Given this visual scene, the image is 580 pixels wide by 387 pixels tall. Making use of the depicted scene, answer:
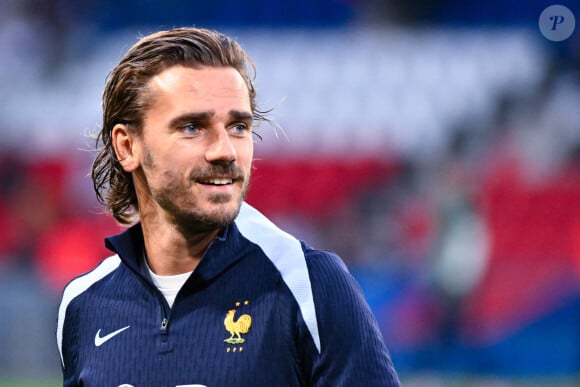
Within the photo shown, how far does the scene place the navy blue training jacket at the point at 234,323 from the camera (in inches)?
96.7

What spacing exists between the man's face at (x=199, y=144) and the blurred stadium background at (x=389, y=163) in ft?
18.7

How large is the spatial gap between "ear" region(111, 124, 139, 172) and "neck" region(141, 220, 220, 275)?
196 mm

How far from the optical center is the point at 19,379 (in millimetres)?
9445

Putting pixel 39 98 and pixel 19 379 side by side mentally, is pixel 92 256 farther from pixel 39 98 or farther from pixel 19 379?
pixel 39 98

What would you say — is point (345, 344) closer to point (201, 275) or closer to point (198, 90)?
point (201, 275)

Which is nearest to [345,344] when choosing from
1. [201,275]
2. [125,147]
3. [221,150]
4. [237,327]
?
[237,327]

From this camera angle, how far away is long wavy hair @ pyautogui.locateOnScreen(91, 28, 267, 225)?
2.74 metres

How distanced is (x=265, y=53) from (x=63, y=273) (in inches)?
171

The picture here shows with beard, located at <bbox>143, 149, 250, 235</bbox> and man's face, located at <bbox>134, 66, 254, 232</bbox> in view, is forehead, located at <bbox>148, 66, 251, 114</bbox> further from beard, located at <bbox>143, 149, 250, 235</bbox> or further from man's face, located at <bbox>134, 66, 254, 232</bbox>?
beard, located at <bbox>143, 149, 250, 235</bbox>

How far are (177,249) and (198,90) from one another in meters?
0.42

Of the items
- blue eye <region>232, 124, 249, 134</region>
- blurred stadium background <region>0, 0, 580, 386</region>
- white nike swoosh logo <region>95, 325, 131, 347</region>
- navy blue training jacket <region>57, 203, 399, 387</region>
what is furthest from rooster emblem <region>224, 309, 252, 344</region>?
blurred stadium background <region>0, 0, 580, 386</region>

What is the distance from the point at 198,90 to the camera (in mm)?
2662

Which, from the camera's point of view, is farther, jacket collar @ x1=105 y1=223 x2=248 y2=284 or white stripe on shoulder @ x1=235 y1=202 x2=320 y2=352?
jacket collar @ x1=105 y1=223 x2=248 y2=284

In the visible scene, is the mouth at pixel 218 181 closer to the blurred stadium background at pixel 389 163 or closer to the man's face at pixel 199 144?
the man's face at pixel 199 144
